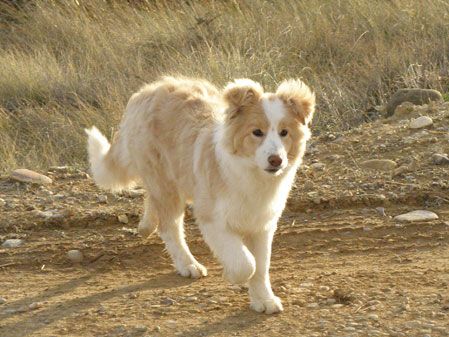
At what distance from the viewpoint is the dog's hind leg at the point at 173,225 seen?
20.6 ft

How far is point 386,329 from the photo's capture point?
16.5 ft

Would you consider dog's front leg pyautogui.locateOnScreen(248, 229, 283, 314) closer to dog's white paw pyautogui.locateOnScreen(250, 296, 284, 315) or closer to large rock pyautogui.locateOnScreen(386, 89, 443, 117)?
dog's white paw pyautogui.locateOnScreen(250, 296, 284, 315)

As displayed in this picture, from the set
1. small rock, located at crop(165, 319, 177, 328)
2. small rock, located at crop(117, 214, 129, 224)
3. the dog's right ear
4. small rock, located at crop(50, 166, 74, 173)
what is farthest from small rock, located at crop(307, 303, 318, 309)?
small rock, located at crop(50, 166, 74, 173)

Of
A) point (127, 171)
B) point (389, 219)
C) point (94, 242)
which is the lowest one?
point (389, 219)

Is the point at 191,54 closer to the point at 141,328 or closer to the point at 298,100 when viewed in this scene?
the point at 298,100

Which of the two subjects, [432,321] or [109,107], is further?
[109,107]

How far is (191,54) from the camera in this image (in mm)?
11078

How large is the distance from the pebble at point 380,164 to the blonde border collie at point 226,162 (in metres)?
Result: 2.08

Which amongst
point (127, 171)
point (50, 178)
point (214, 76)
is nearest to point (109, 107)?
point (214, 76)

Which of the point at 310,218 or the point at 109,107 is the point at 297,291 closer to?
the point at 310,218

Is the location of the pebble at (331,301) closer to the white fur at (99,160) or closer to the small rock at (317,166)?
the white fur at (99,160)

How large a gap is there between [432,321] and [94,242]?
2837 mm

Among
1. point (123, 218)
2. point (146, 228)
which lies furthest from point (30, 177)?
point (146, 228)

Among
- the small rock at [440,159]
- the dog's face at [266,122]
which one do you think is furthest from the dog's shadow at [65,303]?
the small rock at [440,159]
